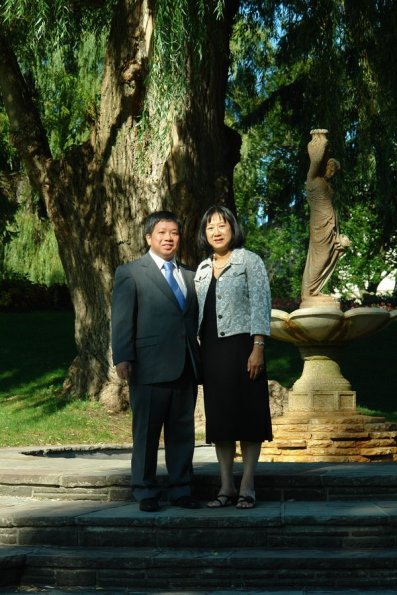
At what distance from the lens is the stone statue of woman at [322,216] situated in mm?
12695

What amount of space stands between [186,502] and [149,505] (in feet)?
Answer: 1.01

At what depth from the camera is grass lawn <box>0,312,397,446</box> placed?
15156mm

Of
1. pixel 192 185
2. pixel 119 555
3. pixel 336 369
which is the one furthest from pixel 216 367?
pixel 192 185

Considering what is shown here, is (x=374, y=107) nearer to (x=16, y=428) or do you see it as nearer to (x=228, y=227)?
(x=16, y=428)

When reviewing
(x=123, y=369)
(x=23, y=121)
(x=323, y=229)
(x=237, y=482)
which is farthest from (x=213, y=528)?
(x=23, y=121)

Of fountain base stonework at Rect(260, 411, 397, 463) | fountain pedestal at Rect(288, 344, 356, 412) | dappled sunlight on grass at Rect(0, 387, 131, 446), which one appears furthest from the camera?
dappled sunlight on grass at Rect(0, 387, 131, 446)

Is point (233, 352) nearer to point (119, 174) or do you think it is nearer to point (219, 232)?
point (219, 232)

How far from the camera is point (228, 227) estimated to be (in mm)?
7820

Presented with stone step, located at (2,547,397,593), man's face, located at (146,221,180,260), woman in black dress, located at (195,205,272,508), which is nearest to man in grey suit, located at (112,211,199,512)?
man's face, located at (146,221,180,260)

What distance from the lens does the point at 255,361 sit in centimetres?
759

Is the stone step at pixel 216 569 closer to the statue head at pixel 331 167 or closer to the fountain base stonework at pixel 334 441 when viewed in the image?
the fountain base stonework at pixel 334 441

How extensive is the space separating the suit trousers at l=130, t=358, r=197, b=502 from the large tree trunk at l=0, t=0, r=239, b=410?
6.79 meters

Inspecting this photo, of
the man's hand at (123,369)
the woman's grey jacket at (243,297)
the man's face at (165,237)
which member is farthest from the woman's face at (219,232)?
the man's hand at (123,369)

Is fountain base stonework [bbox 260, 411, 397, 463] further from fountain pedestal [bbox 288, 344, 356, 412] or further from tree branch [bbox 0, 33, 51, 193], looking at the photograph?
tree branch [bbox 0, 33, 51, 193]
